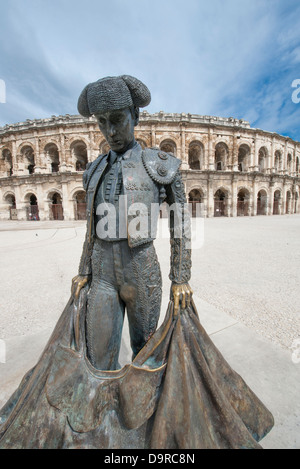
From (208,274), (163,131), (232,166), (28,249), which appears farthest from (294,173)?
(28,249)

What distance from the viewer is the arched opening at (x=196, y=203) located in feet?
71.7

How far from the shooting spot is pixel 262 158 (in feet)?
79.9

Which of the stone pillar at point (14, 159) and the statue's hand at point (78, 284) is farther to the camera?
the stone pillar at point (14, 159)

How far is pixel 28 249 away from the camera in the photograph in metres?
7.36

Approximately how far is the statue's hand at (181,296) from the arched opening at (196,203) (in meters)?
20.7

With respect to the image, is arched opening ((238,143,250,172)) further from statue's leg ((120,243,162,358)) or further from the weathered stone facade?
statue's leg ((120,243,162,358))

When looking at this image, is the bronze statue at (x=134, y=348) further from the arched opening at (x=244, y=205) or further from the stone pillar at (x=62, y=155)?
the arched opening at (x=244, y=205)

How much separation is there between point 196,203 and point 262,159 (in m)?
10.7

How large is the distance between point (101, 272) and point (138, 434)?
95 cm

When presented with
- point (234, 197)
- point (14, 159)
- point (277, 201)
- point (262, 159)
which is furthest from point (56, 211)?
point (277, 201)

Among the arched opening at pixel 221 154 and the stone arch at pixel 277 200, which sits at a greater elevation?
the arched opening at pixel 221 154

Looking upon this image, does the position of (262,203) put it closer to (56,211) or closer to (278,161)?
(278,161)

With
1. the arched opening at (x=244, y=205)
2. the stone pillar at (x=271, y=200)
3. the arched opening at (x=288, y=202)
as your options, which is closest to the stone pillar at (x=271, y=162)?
the stone pillar at (x=271, y=200)
